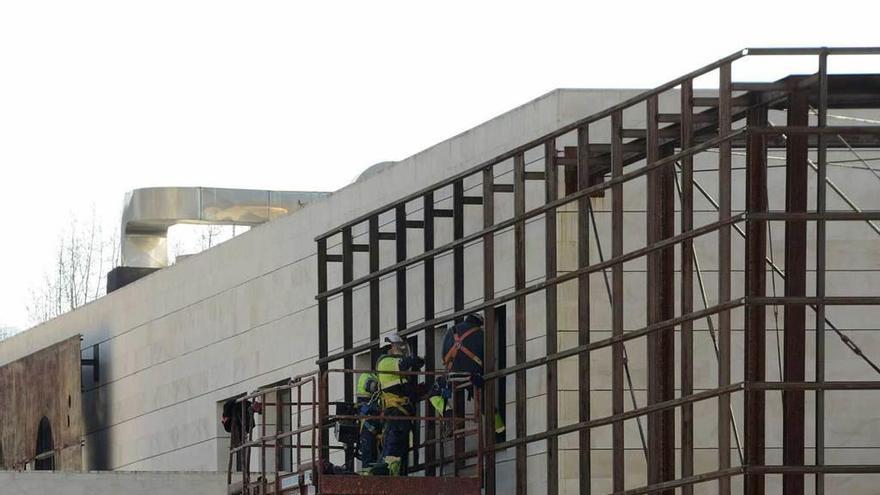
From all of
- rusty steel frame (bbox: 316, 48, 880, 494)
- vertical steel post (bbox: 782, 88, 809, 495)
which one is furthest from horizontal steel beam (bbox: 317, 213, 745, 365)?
vertical steel post (bbox: 782, 88, 809, 495)

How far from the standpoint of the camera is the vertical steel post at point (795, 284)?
21406 mm

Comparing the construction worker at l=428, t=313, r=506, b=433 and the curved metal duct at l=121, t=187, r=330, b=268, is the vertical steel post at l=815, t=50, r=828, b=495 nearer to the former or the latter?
the construction worker at l=428, t=313, r=506, b=433

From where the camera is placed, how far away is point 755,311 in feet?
70.0

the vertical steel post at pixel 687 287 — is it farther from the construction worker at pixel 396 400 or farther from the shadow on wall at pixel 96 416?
the shadow on wall at pixel 96 416

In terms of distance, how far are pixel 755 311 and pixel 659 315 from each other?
4.71 ft

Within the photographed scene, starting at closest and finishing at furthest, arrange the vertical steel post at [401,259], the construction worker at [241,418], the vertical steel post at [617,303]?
the vertical steel post at [617,303]
the construction worker at [241,418]
the vertical steel post at [401,259]

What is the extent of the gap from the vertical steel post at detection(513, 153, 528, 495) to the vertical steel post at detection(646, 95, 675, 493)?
2417mm

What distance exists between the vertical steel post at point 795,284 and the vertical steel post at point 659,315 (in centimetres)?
139

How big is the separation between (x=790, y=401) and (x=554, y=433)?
325 cm

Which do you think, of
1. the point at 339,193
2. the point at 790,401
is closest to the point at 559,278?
the point at 790,401

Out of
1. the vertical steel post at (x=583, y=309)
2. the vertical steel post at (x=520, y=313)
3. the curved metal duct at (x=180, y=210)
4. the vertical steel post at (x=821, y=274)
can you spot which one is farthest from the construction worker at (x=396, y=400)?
the curved metal duct at (x=180, y=210)

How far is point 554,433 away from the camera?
23.9 meters

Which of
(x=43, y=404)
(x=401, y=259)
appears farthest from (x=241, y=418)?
(x=43, y=404)

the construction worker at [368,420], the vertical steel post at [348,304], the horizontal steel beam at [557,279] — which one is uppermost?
the vertical steel post at [348,304]
